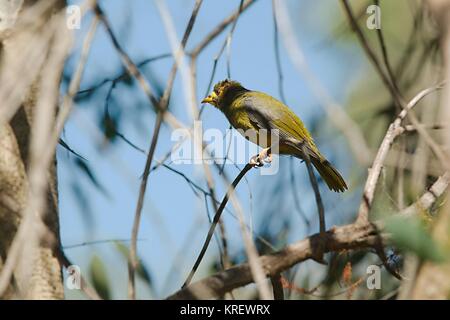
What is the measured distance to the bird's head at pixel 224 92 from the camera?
142 inches

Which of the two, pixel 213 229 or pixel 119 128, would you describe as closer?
pixel 213 229

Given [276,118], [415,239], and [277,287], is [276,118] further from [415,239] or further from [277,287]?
[415,239]

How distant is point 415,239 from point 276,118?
2349mm

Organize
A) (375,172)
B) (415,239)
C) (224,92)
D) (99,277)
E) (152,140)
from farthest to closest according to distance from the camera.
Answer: (224,92)
(99,277)
(375,172)
(152,140)
(415,239)

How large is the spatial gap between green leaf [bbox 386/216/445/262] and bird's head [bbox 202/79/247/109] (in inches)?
109

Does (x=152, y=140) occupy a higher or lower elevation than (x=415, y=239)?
higher

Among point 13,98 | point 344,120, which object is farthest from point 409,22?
point 13,98

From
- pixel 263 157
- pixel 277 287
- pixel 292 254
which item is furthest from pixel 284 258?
pixel 263 157

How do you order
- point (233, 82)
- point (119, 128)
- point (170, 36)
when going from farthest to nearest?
1. point (233, 82)
2. point (119, 128)
3. point (170, 36)

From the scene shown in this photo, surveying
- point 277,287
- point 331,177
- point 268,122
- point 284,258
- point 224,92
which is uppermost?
point 224,92

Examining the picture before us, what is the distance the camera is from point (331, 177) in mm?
2662

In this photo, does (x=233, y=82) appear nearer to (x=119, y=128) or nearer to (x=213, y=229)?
(x=119, y=128)
